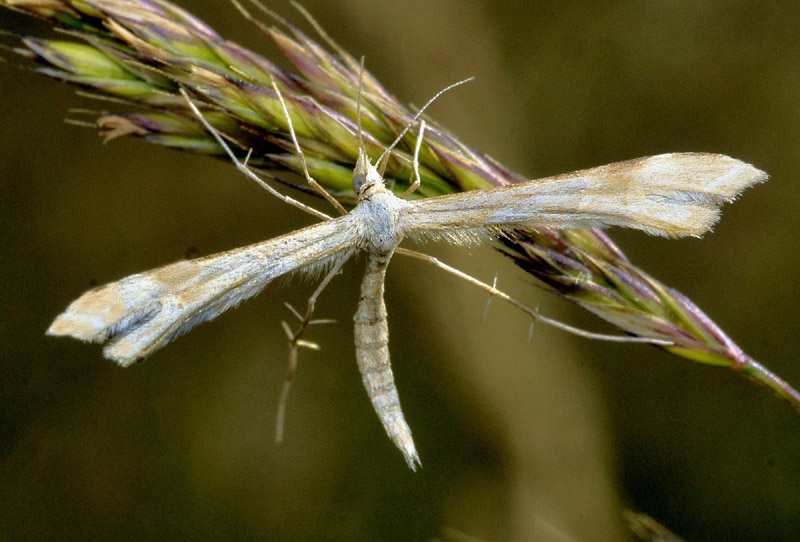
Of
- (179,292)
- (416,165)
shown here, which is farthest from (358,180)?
(179,292)

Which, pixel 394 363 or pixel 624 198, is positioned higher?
pixel 624 198

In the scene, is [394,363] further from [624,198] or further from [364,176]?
[624,198]

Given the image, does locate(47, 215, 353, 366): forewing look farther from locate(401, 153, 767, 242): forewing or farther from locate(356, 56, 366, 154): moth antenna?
locate(401, 153, 767, 242): forewing

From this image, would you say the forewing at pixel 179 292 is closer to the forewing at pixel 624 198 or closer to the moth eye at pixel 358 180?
the moth eye at pixel 358 180

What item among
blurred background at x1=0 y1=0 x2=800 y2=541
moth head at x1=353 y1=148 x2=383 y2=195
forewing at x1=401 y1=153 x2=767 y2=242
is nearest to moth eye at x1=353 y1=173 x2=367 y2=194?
moth head at x1=353 y1=148 x2=383 y2=195

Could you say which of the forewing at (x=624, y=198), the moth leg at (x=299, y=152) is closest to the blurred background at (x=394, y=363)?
the moth leg at (x=299, y=152)
